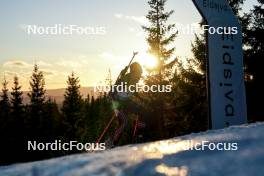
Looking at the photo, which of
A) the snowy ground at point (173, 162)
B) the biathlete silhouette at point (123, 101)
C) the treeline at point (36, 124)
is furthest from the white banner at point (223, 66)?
the treeline at point (36, 124)

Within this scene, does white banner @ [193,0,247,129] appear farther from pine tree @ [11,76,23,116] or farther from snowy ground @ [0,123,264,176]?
pine tree @ [11,76,23,116]

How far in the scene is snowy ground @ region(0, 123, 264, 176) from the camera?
116cm

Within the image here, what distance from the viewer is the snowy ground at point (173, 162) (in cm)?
116

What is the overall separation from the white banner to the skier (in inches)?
108

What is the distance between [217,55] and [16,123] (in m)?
53.9

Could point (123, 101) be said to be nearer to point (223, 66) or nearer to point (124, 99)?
point (124, 99)

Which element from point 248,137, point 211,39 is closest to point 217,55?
point 211,39
